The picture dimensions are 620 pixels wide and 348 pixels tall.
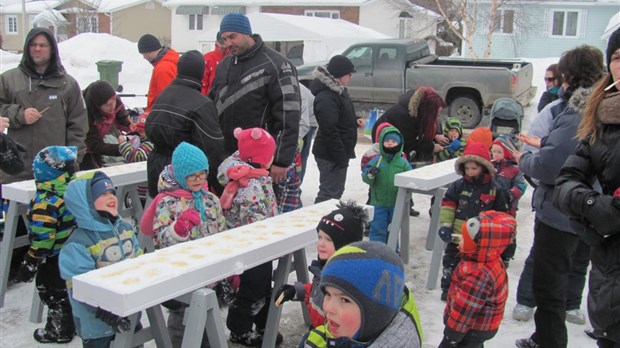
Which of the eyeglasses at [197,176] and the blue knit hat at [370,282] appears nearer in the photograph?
the blue knit hat at [370,282]

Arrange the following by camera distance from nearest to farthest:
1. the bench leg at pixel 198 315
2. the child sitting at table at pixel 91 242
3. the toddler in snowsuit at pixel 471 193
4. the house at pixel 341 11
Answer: the bench leg at pixel 198 315, the child sitting at table at pixel 91 242, the toddler in snowsuit at pixel 471 193, the house at pixel 341 11

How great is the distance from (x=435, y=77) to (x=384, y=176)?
959 cm

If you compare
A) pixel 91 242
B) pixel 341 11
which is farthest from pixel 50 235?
pixel 341 11

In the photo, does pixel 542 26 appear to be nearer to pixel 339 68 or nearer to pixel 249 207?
pixel 339 68

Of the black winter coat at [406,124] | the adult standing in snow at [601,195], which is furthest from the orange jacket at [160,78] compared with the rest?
the adult standing in snow at [601,195]

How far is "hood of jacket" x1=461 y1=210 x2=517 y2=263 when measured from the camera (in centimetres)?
355

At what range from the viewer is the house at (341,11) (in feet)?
122

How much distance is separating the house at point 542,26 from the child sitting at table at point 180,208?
92.9 ft

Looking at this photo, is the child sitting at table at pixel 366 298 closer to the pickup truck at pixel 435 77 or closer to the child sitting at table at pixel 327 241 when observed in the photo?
the child sitting at table at pixel 327 241

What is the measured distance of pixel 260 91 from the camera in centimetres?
474

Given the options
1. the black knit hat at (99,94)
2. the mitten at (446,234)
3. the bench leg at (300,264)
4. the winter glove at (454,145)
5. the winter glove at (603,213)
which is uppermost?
the black knit hat at (99,94)

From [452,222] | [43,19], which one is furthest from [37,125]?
[43,19]

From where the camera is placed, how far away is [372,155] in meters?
6.18

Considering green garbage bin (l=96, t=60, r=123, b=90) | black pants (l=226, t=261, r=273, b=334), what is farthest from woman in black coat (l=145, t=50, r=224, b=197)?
green garbage bin (l=96, t=60, r=123, b=90)
